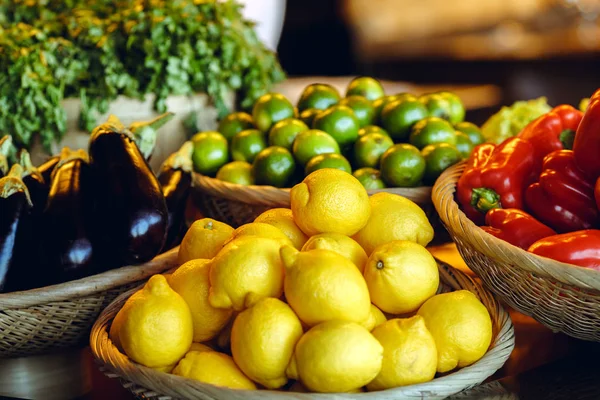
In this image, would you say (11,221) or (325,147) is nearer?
(11,221)

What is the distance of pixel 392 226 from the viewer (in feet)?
3.73

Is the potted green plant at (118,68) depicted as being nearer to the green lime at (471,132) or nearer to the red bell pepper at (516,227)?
the green lime at (471,132)

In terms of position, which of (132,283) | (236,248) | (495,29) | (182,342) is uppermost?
(236,248)

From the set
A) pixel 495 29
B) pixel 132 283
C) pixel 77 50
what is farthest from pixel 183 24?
pixel 495 29

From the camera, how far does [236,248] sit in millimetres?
962

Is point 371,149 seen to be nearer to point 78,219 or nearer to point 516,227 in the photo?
point 516,227

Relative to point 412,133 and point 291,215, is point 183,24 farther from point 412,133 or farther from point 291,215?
point 291,215

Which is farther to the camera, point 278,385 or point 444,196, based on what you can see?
point 444,196

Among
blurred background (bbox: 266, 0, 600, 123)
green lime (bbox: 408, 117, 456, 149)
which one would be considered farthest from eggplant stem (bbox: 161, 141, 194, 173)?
blurred background (bbox: 266, 0, 600, 123)

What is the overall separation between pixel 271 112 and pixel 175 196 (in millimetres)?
429

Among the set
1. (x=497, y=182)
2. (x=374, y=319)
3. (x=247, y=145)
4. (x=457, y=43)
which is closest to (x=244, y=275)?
(x=374, y=319)

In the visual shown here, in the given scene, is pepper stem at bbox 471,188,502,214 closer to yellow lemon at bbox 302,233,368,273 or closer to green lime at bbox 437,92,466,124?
yellow lemon at bbox 302,233,368,273

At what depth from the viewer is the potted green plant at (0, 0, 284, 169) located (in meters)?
1.75

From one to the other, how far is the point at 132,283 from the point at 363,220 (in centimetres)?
45
